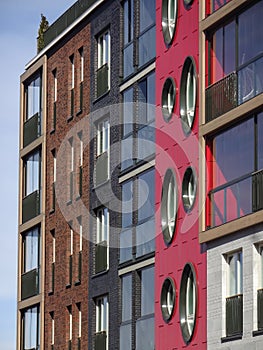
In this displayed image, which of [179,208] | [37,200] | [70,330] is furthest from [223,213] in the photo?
[37,200]

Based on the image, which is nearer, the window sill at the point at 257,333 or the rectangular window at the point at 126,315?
the window sill at the point at 257,333

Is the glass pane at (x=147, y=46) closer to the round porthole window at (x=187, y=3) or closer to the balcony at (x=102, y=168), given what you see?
the round porthole window at (x=187, y=3)

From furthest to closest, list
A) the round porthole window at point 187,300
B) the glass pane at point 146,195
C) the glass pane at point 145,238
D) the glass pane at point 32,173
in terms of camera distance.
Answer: the glass pane at point 32,173 < the glass pane at point 146,195 < the glass pane at point 145,238 < the round porthole window at point 187,300

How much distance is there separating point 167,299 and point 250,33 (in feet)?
29.8

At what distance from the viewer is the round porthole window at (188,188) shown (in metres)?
41.8

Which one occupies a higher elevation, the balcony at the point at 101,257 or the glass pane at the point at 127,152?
the glass pane at the point at 127,152

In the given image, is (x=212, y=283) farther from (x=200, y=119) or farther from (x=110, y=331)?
(x=110, y=331)

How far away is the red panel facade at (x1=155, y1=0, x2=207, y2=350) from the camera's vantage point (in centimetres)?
4100

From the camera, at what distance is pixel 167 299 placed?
43438mm

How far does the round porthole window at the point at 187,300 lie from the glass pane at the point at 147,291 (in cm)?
299

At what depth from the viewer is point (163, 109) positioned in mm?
44531

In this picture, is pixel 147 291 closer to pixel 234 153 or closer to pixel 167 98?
pixel 167 98

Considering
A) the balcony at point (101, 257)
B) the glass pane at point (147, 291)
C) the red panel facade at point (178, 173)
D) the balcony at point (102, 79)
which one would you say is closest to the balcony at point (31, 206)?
the balcony at point (102, 79)

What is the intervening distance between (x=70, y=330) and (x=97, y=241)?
4.38 meters
